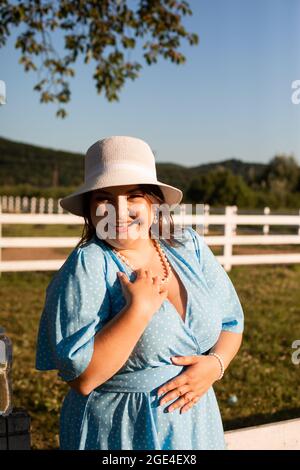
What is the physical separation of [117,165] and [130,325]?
46 centimetres

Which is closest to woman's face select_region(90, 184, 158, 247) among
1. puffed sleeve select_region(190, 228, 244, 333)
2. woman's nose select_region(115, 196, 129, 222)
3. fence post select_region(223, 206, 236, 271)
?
woman's nose select_region(115, 196, 129, 222)

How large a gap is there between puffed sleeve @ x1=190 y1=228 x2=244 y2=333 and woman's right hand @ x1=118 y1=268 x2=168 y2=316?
273 mm

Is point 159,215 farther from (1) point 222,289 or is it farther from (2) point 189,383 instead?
(2) point 189,383

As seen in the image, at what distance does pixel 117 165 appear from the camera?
159cm

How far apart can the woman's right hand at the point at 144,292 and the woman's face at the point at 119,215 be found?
0.13 metres

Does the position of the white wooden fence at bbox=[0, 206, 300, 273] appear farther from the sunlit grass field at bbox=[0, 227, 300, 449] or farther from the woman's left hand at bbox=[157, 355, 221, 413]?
the woman's left hand at bbox=[157, 355, 221, 413]

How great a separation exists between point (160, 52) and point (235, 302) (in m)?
6.96

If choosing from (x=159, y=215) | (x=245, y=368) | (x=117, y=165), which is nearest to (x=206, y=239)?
(x=245, y=368)

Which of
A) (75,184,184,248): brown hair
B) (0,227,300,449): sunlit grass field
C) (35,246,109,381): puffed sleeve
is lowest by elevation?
(0,227,300,449): sunlit grass field

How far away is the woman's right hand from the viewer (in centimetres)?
142

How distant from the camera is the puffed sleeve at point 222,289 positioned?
68.7 inches

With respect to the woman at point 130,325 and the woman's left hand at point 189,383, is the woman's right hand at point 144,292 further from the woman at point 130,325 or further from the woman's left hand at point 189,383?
the woman's left hand at point 189,383

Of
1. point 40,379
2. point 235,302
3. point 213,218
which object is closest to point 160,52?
point 213,218
